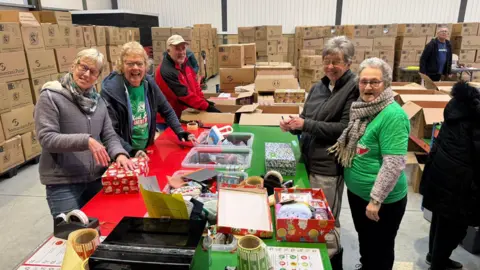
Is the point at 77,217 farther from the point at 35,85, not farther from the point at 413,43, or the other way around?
the point at 413,43

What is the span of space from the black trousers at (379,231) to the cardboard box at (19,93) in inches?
147

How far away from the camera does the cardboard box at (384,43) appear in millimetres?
7590

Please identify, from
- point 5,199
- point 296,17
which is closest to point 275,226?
point 5,199

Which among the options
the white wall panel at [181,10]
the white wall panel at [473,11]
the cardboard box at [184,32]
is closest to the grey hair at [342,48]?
the cardboard box at [184,32]

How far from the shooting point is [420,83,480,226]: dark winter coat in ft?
5.60

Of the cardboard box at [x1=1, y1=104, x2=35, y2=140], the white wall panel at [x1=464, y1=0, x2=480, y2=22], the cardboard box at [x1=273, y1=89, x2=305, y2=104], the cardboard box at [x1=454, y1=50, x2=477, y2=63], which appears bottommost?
the cardboard box at [x1=1, y1=104, x2=35, y2=140]

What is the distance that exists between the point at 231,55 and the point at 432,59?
4075 mm

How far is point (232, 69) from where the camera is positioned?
4570 millimetres

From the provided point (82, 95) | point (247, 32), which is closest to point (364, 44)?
point (247, 32)

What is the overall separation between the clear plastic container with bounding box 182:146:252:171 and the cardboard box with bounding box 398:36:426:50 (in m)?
7.02

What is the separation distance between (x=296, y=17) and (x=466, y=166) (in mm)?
8658

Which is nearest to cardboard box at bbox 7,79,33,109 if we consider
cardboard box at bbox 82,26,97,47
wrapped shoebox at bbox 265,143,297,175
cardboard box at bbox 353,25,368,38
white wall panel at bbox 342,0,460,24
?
cardboard box at bbox 82,26,97,47

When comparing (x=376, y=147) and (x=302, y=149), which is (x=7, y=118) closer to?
(x=302, y=149)

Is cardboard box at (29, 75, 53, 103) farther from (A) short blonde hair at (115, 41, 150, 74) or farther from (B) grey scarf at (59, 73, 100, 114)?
(B) grey scarf at (59, 73, 100, 114)
